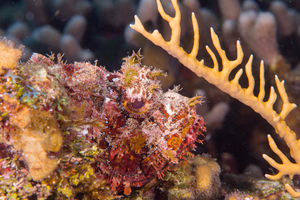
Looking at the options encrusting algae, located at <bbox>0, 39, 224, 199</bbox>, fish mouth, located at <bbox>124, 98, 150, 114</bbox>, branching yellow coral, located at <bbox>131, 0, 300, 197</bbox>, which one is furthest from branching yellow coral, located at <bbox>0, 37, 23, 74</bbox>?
branching yellow coral, located at <bbox>131, 0, 300, 197</bbox>

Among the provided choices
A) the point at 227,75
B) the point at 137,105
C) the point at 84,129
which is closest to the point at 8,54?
the point at 84,129

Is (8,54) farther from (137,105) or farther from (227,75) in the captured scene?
(227,75)

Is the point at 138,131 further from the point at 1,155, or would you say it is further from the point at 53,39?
the point at 53,39

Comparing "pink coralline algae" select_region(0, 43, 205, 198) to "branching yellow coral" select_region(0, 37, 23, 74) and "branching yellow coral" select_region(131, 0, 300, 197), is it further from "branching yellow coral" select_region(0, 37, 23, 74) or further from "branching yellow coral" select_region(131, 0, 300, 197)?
"branching yellow coral" select_region(131, 0, 300, 197)

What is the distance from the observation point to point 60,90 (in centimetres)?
146

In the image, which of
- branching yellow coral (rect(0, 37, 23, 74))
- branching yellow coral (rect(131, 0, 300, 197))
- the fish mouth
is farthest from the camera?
branching yellow coral (rect(131, 0, 300, 197))

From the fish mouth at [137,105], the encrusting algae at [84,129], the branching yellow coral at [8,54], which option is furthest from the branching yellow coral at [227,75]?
the branching yellow coral at [8,54]

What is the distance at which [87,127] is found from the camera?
5.62 ft

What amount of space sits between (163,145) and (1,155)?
138 centimetres

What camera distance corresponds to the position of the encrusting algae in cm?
134

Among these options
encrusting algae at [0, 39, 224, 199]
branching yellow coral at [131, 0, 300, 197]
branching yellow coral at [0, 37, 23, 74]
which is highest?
branching yellow coral at [131, 0, 300, 197]

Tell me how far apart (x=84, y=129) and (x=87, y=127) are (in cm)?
3

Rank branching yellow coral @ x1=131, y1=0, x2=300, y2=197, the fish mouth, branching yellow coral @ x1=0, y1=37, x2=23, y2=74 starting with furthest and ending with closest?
1. branching yellow coral @ x1=131, y1=0, x2=300, y2=197
2. the fish mouth
3. branching yellow coral @ x1=0, y1=37, x2=23, y2=74

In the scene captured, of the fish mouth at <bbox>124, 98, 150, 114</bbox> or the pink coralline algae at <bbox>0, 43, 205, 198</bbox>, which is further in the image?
the fish mouth at <bbox>124, 98, 150, 114</bbox>
